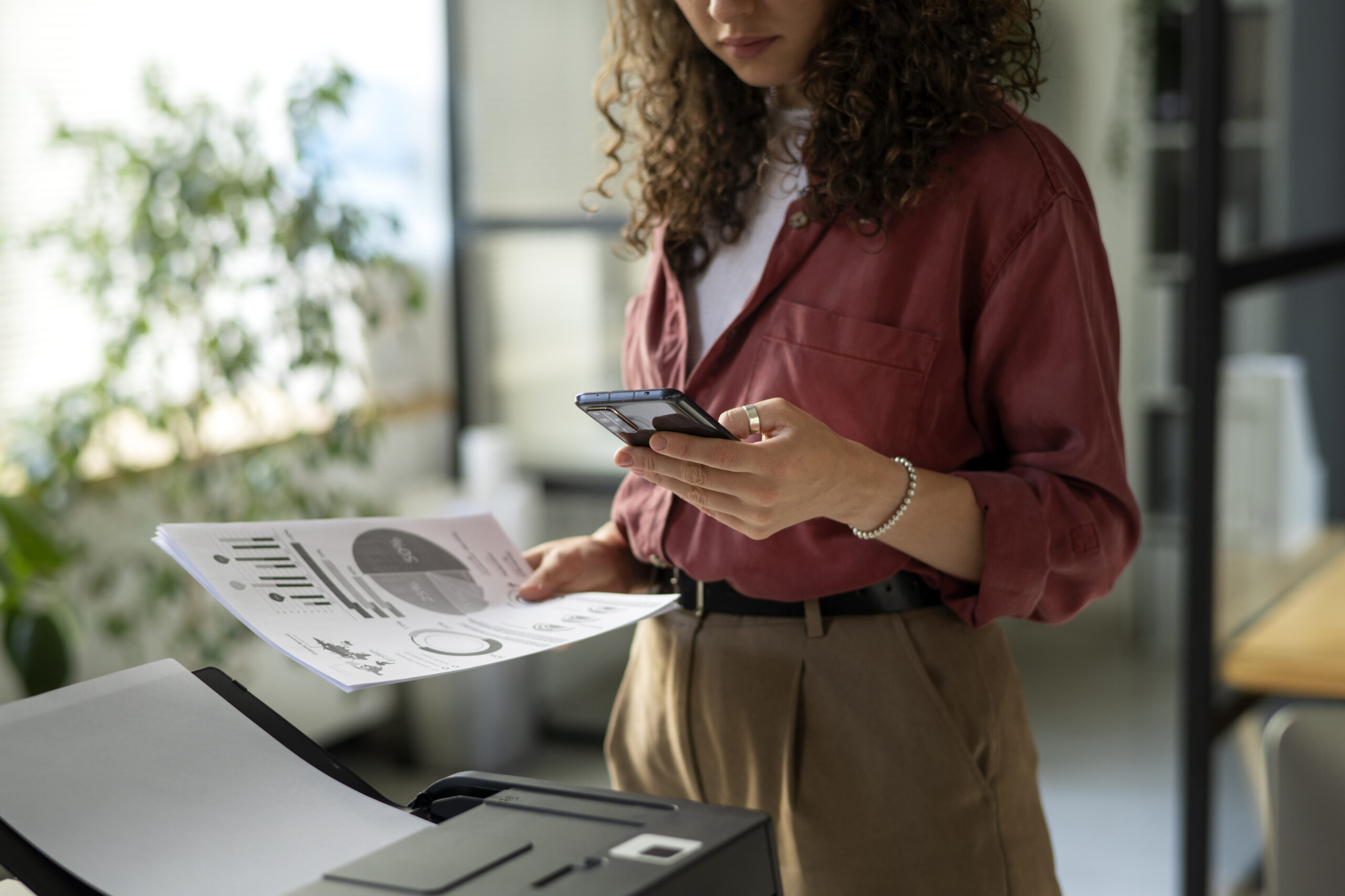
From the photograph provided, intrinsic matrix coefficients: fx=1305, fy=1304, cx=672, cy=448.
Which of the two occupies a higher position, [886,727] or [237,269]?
[237,269]

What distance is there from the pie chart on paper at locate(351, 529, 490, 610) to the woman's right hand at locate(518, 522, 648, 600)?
49mm

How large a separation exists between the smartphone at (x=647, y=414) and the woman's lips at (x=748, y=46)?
0.33 meters

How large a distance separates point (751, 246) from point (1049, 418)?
0.90ft

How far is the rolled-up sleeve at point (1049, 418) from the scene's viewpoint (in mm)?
908

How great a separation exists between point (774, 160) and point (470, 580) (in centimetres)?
40

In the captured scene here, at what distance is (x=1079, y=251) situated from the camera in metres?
0.93

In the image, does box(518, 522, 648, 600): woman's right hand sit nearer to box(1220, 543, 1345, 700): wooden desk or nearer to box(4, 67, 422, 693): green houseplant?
box(1220, 543, 1345, 700): wooden desk

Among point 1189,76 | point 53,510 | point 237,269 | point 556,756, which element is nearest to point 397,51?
point 237,269

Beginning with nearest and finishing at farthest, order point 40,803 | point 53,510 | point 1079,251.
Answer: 1. point 40,803
2. point 1079,251
3. point 53,510

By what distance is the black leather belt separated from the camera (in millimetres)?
972

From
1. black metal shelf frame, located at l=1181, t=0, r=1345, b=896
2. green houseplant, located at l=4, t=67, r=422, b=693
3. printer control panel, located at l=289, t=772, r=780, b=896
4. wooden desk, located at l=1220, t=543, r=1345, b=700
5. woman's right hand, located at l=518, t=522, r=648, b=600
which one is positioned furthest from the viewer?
green houseplant, located at l=4, t=67, r=422, b=693

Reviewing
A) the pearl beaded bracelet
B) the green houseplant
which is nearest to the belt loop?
the pearl beaded bracelet

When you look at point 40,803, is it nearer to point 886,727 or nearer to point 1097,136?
point 886,727

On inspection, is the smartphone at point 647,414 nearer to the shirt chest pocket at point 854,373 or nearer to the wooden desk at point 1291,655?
the shirt chest pocket at point 854,373
